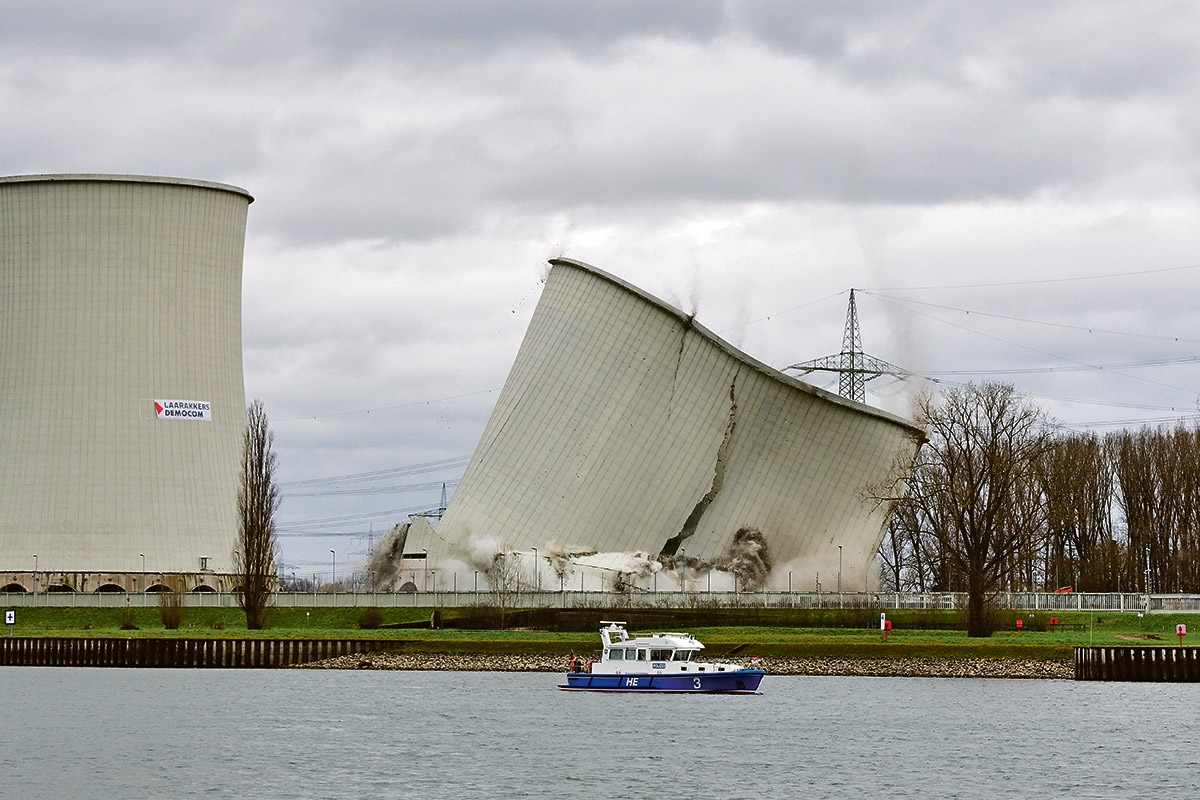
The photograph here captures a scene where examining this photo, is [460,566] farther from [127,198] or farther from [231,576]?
[127,198]

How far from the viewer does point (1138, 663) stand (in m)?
44.6

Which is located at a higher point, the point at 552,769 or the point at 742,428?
the point at 742,428

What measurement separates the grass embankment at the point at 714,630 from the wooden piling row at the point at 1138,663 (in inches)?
62.2

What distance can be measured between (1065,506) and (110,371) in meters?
33.7

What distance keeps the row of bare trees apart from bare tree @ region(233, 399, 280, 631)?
66.1 feet

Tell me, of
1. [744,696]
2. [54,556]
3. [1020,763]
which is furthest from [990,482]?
[54,556]

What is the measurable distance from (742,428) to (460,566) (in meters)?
11.1

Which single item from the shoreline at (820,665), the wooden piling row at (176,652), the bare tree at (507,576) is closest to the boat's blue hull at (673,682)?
the shoreline at (820,665)

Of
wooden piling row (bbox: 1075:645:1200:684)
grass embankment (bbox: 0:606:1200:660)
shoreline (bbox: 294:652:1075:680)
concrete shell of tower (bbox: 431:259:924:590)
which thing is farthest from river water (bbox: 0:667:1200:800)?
concrete shell of tower (bbox: 431:259:924:590)

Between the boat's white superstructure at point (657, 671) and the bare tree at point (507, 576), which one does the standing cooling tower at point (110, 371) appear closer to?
the bare tree at point (507, 576)

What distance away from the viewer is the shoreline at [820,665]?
4549cm

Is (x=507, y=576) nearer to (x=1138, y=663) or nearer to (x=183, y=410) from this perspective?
(x=183, y=410)

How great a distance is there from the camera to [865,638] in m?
49.7

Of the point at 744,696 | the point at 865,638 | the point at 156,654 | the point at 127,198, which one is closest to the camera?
the point at 744,696
